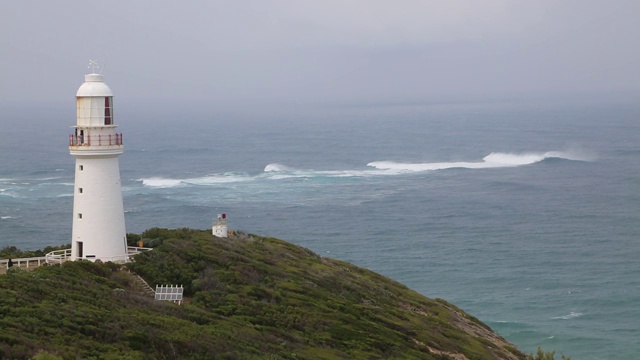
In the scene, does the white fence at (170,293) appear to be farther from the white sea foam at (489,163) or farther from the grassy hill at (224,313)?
the white sea foam at (489,163)

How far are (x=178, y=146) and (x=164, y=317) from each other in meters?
154

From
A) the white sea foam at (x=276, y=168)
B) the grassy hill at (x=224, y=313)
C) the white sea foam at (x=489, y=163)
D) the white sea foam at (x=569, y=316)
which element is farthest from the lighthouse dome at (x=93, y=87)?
the white sea foam at (x=489, y=163)

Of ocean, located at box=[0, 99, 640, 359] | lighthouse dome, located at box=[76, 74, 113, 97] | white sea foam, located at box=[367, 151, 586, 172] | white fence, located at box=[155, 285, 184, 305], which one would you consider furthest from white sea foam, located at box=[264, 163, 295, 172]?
white fence, located at box=[155, 285, 184, 305]

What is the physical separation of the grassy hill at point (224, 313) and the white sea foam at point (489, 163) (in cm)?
9078

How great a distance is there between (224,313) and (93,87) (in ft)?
31.5

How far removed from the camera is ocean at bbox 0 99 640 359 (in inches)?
2218

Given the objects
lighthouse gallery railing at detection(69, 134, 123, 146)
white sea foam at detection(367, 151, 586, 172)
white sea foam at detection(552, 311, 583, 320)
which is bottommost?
white sea foam at detection(552, 311, 583, 320)

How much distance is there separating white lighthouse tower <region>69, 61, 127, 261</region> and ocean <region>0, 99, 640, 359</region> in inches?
1083

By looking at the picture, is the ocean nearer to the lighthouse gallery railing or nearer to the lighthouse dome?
the lighthouse gallery railing

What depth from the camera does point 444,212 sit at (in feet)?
291

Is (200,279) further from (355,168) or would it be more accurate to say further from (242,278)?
(355,168)

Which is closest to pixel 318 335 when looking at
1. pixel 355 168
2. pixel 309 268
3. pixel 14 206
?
pixel 309 268

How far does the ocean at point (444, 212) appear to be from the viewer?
56344mm

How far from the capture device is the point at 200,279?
1116 inches
